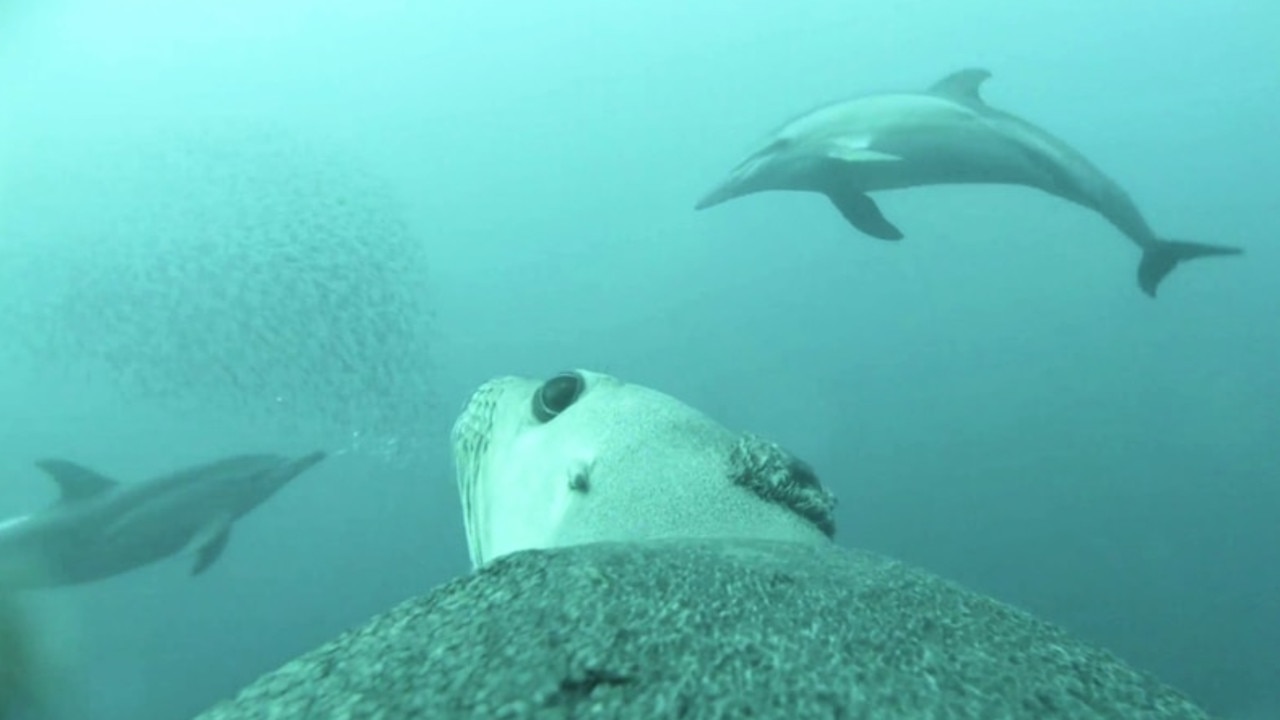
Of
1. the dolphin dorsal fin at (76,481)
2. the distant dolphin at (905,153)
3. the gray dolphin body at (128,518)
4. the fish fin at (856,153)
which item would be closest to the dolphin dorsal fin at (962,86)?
the distant dolphin at (905,153)

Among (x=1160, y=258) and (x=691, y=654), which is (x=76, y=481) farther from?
(x=1160, y=258)

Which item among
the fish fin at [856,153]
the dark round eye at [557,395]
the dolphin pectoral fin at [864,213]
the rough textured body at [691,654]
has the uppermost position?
the fish fin at [856,153]

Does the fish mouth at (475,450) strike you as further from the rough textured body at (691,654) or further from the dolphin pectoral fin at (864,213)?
the dolphin pectoral fin at (864,213)

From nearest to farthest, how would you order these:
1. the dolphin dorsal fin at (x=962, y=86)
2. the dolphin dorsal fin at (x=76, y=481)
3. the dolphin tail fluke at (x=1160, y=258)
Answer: the dolphin dorsal fin at (x=962, y=86)
the dolphin dorsal fin at (x=76, y=481)
the dolphin tail fluke at (x=1160, y=258)

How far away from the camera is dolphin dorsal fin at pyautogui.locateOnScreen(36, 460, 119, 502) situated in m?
7.72

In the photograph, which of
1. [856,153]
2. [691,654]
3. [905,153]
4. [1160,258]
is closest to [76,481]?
[856,153]

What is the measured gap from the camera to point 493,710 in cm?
92

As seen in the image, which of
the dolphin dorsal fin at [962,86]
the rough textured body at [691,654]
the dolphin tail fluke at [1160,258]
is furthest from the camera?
the dolphin tail fluke at [1160,258]

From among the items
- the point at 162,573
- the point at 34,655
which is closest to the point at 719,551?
the point at 34,655

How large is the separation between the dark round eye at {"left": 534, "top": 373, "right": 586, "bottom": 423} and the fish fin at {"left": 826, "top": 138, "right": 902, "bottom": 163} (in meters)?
5.28

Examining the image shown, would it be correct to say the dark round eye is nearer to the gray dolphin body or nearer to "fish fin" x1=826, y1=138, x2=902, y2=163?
"fish fin" x1=826, y1=138, x2=902, y2=163

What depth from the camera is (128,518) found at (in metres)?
7.80

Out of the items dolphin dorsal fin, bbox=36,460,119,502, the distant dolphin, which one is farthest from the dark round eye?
dolphin dorsal fin, bbox=36,460,119,502

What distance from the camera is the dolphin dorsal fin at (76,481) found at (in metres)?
7.72
